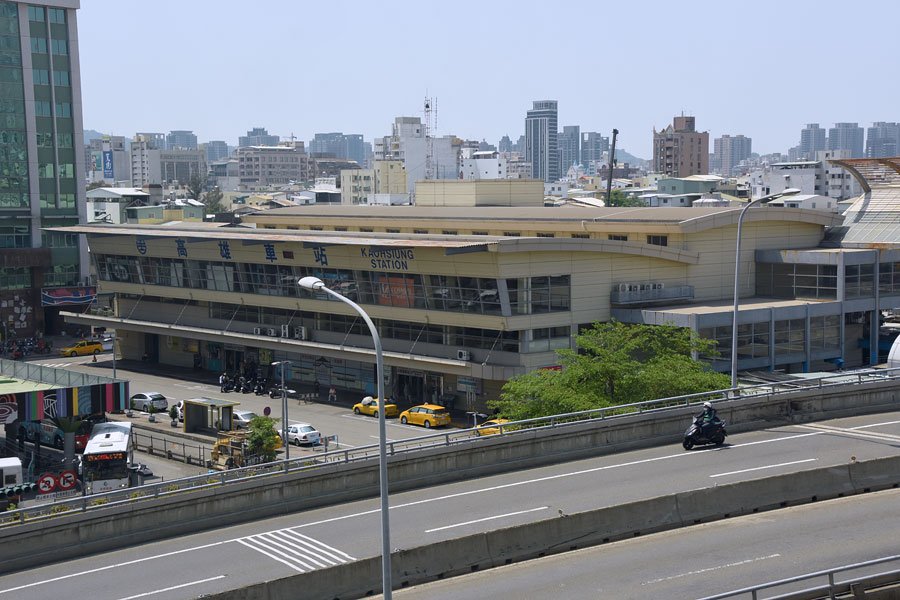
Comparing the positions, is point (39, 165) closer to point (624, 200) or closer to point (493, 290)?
point (493, 290)

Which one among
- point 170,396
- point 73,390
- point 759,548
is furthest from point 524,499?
point 170,396

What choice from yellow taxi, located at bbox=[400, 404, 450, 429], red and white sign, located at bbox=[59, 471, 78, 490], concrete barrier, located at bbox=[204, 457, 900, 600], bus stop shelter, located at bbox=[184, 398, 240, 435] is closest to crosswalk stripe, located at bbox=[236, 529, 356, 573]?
concrete barrier, located at bbox=[204, 457, 900, 600]

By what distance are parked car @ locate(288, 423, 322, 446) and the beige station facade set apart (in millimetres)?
6851

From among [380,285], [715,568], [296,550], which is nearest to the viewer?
[715,568]

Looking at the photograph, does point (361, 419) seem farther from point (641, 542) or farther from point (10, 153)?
point (10, 153)

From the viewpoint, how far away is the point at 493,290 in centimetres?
5369

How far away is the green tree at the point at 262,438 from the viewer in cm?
4606

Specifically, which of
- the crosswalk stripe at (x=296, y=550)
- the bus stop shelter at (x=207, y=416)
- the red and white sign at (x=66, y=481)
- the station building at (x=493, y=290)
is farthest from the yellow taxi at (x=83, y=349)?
the crosswalk stripe at (x=296, y=550)

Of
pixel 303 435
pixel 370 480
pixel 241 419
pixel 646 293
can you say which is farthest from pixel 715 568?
pixel 646 293

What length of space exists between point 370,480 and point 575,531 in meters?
6.71

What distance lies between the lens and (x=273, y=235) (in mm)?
64438

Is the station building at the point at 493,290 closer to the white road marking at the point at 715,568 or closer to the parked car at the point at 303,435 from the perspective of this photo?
the parked car at the point at 303,435

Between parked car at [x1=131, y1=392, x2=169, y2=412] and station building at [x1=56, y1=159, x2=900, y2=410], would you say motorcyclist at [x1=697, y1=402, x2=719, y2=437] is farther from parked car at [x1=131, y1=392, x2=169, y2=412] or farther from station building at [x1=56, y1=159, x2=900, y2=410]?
parked car at [x1=131, y1=392, x2=169, y2=412]

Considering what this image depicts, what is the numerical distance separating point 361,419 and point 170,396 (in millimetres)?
12997
